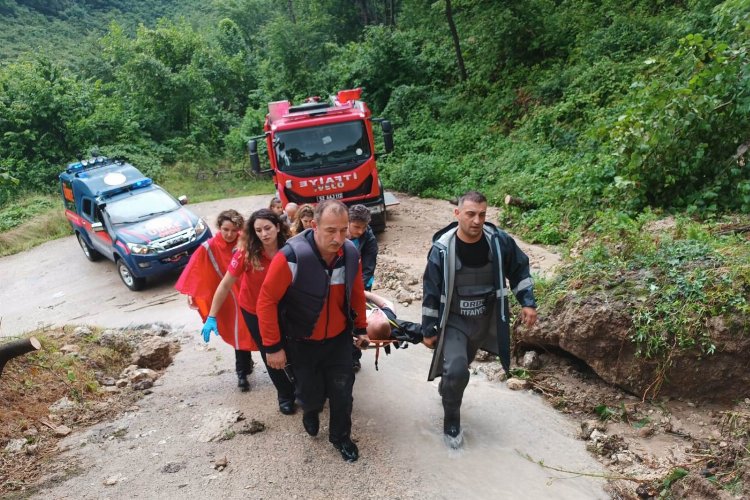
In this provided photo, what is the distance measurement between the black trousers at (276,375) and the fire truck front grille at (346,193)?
5.34 meters

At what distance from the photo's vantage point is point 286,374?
3943 mm

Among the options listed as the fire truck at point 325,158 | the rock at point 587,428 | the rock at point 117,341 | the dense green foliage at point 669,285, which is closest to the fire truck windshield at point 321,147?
the fire truck at point 325,158

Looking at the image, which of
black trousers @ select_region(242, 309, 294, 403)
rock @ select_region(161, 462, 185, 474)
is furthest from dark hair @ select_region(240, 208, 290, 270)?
rock @ select_region(161, 462, 185, 474)

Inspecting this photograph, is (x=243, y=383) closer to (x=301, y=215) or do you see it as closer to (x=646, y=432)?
(x=301, y=215)

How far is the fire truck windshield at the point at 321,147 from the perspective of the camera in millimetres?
9344

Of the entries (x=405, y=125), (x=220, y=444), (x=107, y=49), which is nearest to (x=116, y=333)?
(x=220, y=444)

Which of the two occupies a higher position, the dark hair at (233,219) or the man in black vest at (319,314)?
the dark hair at (233,219)

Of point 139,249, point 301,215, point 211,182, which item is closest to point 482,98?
point 211,182

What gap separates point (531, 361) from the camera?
449 cm

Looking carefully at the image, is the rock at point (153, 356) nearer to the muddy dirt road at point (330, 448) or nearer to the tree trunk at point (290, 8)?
the muddy dirt road at point (330, 448)

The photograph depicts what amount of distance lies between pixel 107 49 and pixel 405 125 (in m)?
15.3

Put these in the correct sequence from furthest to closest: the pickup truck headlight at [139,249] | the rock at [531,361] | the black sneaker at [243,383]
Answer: the pickup truck headlight at [139,249] → the black sneaker at [243,383] → the rock at [531,361]

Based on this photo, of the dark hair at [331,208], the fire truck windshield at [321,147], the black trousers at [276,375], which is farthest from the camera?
the fire truck windshield at [321,147]

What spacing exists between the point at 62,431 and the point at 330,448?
2.17 m
